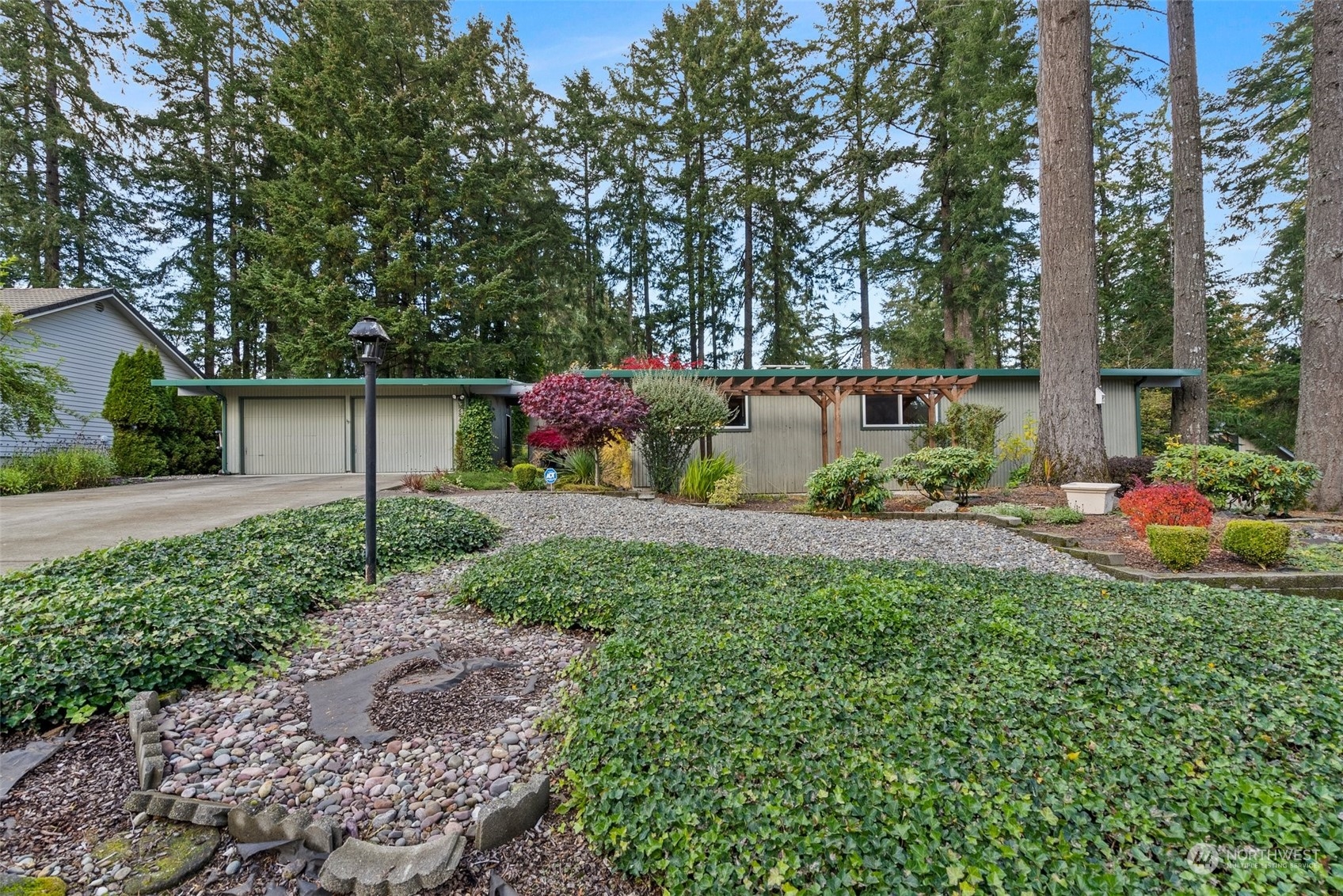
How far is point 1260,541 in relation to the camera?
3.73 metres

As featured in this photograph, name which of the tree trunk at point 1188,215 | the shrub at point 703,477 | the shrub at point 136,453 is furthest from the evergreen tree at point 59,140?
the tree trunk at point 1188,215

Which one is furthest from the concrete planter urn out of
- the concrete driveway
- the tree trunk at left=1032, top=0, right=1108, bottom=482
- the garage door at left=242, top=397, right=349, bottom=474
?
the garage door at left=242, top=397, right=349, bottom=474

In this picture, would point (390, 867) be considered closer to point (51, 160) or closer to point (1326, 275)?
point (1326, 275)

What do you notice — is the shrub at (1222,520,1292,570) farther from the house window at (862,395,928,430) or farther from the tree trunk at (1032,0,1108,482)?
the house window at (862,395,928,430)

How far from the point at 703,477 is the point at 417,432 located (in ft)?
26.1

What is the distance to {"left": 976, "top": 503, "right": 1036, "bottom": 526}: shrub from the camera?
5.38 metres

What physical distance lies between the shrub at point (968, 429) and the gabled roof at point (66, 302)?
53.5 feet

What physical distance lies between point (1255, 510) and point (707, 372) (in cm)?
682

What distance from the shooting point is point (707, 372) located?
9195mm

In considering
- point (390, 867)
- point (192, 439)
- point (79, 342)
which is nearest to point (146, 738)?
point (390, 867)

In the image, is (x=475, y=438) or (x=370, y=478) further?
(x=475, y=438)

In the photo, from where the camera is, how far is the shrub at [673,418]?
7719mm

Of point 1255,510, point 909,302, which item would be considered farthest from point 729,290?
point 1255,510

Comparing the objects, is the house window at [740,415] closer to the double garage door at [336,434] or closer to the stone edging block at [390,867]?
the double garage door at [336,434]
